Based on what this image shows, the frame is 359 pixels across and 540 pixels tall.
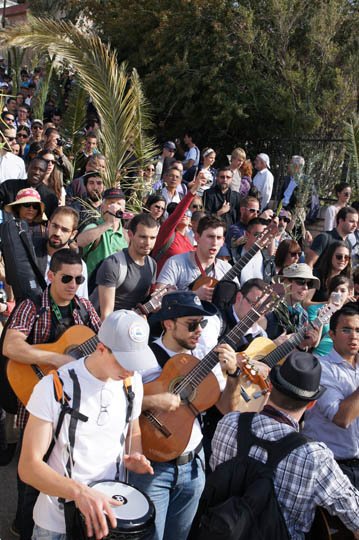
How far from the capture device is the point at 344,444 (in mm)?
3486

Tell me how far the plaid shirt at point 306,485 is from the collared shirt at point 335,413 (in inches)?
39.9

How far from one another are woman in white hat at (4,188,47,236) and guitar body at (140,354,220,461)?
91.2 inches

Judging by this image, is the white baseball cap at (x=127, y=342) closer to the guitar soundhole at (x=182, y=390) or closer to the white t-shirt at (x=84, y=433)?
the white t-shirt at (x=84, y=433)

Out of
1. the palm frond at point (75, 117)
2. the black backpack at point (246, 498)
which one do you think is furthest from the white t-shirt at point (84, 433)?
the palm frond at point (75, 117)

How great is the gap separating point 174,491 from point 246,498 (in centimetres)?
86

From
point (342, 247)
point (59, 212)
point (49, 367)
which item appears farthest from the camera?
point (342, 247)

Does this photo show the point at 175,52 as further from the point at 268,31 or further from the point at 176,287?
the point at 176,287

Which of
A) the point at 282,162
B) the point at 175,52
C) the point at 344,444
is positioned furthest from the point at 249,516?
the point at 175,52

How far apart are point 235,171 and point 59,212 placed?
18.6 feet

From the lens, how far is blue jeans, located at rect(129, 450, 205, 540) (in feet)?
9.84

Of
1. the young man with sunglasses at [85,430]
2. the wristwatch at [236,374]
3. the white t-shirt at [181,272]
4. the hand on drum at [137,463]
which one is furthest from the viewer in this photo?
the white t-shirt at [181,272]

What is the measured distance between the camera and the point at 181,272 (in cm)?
501

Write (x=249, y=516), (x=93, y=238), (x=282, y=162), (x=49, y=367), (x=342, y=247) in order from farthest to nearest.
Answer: (x=282, y=162) → (x=342, y=247) → (x=93, y=238) → (x=49, y=367) → (x=249, y=516)

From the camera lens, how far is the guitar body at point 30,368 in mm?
3447
